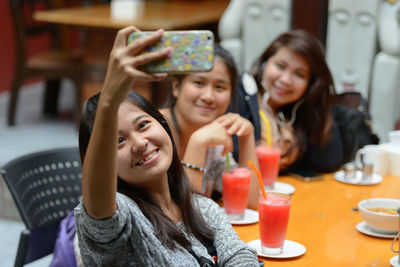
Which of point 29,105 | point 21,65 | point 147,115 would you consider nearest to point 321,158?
point 147,115

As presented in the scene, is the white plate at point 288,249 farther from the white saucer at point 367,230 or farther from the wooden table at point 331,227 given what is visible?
the white saucer at point 367,230

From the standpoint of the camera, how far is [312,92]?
2.74 metres

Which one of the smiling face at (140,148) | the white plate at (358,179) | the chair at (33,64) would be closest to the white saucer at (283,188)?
the white plate at (358,179)

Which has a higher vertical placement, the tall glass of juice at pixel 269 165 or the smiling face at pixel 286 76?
the smiling face at pixel 286 76

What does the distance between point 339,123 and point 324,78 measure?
0.27 m

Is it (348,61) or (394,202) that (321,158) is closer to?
(394,202)

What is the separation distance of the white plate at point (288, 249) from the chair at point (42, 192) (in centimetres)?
81

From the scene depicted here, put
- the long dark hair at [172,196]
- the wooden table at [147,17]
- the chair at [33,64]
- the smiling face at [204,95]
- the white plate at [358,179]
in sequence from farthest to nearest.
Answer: the chair at [33,64]
the wooden table at [147,17]
the white plate at [358,179]
the smiling face at [204,95]
the long dark hair at [172,196]

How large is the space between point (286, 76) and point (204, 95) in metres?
0.52

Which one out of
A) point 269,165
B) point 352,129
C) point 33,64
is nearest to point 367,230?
point 269,165

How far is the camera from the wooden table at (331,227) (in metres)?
1.75

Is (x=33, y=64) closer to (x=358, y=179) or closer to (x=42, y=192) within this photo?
(x=42, y=192)

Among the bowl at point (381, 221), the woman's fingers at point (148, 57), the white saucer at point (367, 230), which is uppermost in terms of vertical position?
the woman's fingers at point (148, 57)

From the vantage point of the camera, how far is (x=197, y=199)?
1.71 meters
